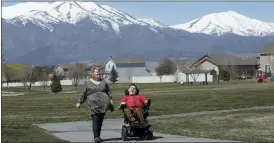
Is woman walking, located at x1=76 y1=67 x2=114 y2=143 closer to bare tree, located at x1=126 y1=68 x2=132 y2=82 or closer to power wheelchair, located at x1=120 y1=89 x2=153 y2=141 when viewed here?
power wheelchair, located at x1=120 y1=89 x2=153 y2=141

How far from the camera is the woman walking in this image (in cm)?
1483

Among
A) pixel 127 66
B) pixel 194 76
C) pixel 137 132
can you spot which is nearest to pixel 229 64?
pixel 194 76

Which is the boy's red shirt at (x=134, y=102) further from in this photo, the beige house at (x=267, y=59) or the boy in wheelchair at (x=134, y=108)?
the beige house at (x=267, y=59)

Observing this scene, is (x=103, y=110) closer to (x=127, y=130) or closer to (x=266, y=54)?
(x=127, y=130)

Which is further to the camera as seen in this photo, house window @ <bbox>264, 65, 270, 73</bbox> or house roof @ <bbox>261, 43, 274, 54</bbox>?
house roof @ <bbox>261, 43, 274, 54</bbox>

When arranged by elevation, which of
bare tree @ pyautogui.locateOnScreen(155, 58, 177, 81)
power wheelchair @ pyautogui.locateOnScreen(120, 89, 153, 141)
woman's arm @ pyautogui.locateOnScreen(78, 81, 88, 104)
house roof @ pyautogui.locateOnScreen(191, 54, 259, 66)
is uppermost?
house roof @ pyautogui.locateOnScreen(191, 54, 259, 66)

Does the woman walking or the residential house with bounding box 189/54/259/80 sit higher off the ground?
the residential house with bounding box 189/54/259/80

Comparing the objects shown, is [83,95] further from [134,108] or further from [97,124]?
[134,108]

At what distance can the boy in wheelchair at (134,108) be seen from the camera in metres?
14.9

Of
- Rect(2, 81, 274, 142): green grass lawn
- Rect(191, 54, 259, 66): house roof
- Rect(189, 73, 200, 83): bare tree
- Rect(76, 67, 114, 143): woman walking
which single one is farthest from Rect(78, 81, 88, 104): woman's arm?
Rect(191, 54, 259, 66): house roof

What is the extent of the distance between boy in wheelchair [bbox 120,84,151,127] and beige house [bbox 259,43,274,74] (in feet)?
384

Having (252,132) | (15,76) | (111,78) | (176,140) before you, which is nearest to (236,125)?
(252,132)

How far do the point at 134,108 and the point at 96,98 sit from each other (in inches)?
39.9

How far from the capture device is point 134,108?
15047mm
